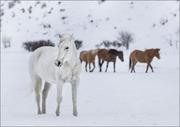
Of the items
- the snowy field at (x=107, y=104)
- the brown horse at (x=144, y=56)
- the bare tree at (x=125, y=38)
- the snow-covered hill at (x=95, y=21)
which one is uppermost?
the snow-covered hill at (x=95, y=21)

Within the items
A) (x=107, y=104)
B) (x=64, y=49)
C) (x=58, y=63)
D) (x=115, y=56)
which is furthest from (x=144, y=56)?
(x=58, y=63)

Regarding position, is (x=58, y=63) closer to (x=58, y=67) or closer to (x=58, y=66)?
(x=58, y=66)

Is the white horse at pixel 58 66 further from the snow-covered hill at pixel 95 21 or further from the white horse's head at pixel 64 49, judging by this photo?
the snow-covered hill at pixel 95 21

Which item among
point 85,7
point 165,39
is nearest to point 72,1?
point 85,7

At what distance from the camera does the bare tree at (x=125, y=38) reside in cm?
5500

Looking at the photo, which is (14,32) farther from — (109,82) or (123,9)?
(109,82)

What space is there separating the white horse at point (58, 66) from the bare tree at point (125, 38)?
43.0 meters

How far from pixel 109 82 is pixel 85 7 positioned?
50.6m

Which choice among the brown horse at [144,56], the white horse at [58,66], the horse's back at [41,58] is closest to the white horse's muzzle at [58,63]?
the white horse at [58,66]

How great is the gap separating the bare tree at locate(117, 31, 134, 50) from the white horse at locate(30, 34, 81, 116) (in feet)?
141

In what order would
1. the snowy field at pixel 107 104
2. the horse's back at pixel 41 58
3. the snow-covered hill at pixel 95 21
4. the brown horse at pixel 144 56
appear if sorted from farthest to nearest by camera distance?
the snow-covered hill at pixel 95 21 < the brown horse at pixel 144 56 < the horse's back at pixel 41 58 < the snowy field at pixel 107 104

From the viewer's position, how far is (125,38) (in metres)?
55.5

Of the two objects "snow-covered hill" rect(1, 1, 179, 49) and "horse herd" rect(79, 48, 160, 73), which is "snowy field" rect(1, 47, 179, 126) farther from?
"snow-covered hill" rect(1, 1, 179, 49)

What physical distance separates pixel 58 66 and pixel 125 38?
4617cm
